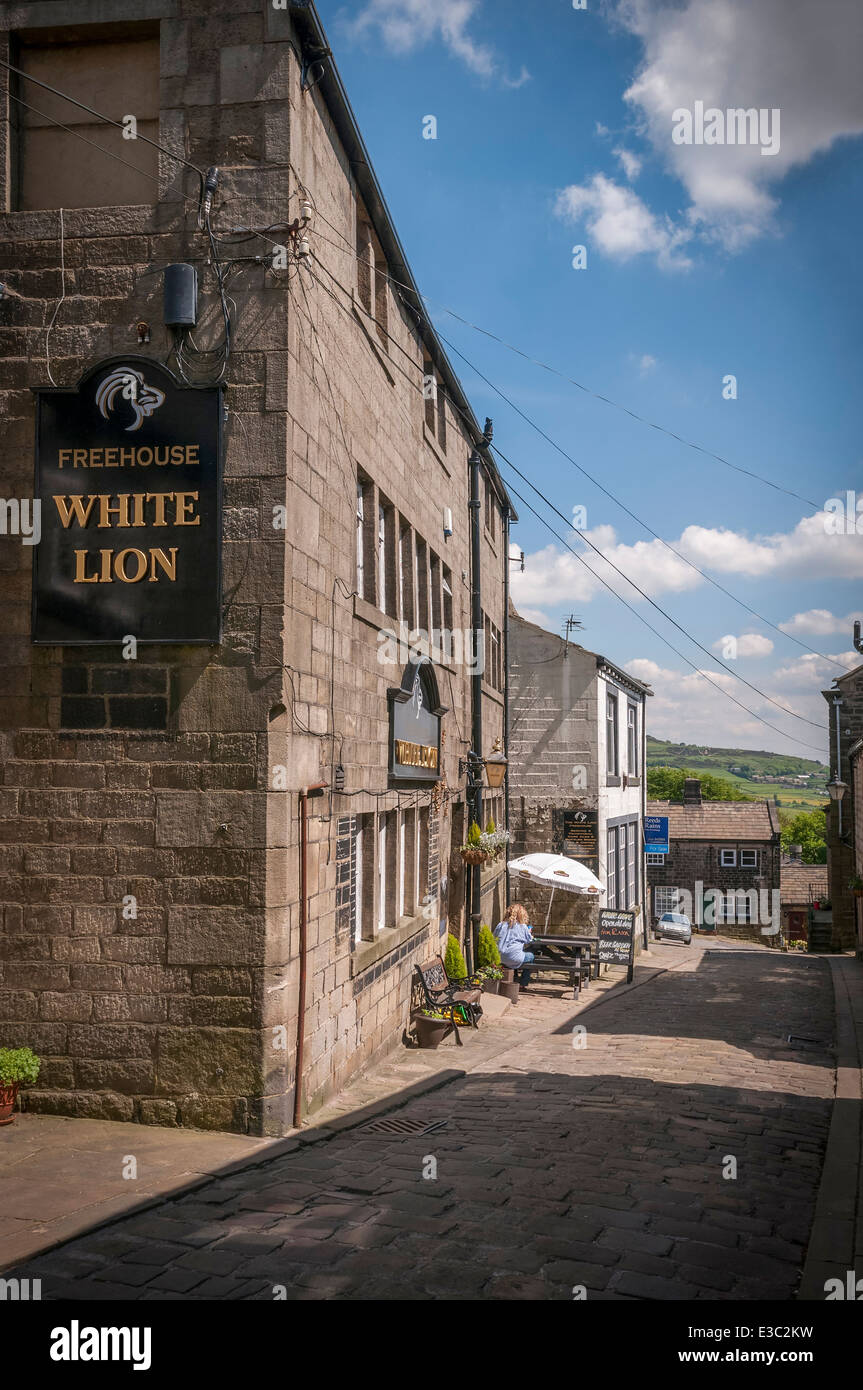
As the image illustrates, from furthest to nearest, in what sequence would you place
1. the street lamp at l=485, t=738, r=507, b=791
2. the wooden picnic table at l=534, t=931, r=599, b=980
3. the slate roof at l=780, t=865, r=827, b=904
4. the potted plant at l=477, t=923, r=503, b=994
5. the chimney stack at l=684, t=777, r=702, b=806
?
the slate roof at l=780, t=865, r=827, b=904 < the chimney stack at l=684, t=777, r=702, b=806 < the wooden picnic table at l=534, t=931, r=599, b=980 < the street lamp at l=485, t=738, r=507, b=791 < the potted plant at l=477, t=923, r=503, b=994

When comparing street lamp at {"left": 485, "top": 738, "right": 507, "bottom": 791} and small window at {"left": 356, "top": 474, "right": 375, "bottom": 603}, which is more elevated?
small window at {"left": 356, "top": 474, "right": 375, "bottom": 603}

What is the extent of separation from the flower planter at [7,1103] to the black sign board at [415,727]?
5009 mm

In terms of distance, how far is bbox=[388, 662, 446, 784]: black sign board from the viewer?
1137cm

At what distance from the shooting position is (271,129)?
7840 mm

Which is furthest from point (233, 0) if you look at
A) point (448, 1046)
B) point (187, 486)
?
point (448, 1046)

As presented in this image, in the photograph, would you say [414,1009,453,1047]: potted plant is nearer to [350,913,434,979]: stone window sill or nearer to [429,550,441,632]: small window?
[350,913,434,979]: stone window sill

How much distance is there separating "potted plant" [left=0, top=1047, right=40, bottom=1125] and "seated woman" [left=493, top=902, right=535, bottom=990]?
1037 cm

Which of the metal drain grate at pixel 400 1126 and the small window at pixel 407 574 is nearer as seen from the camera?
the metal drain grate at pixel 400 1126

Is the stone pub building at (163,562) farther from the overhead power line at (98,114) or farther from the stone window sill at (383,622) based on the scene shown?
the stone window sill at (383,622)

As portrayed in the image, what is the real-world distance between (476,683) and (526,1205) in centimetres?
1202

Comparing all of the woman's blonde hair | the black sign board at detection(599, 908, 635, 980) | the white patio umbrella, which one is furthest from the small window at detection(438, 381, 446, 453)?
the black sign board at detection(599, 908, 635, 980)

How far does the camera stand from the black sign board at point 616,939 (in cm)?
1875

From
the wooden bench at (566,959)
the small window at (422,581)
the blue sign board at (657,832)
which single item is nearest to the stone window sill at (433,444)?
the small window at (422,581)

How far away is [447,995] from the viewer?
1277 cm
